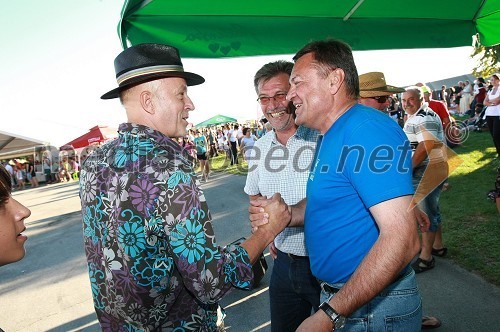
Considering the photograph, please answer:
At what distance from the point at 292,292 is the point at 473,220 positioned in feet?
14.4

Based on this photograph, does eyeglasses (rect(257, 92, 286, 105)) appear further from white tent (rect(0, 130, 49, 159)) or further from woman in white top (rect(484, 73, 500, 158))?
white tent (rect(0, 130, 49, 159))

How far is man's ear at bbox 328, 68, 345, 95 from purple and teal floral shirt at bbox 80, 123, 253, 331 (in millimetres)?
857

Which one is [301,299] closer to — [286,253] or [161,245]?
[286,253]

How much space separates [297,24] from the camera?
10.0 feet

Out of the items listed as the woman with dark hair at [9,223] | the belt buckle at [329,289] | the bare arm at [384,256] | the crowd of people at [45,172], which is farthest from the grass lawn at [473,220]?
the crowd of people at [45,172]

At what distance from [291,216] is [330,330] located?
0.69 metres

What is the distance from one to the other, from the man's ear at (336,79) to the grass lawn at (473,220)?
Result: 3.37m

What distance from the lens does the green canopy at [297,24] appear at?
7.86 ft

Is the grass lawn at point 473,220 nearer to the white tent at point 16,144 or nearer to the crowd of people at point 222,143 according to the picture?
the crowd of people at point 222,143

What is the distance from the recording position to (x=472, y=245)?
4.62 m

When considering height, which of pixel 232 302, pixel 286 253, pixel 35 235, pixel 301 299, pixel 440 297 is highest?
pixel 286 253

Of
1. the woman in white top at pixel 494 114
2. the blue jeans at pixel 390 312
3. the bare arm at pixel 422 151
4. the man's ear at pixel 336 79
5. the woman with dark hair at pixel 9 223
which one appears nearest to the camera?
the woman with dark hair at pixel 9 223

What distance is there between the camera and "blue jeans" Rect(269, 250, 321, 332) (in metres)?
2.47

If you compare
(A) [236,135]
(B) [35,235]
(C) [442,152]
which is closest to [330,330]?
(C) [442,152]
